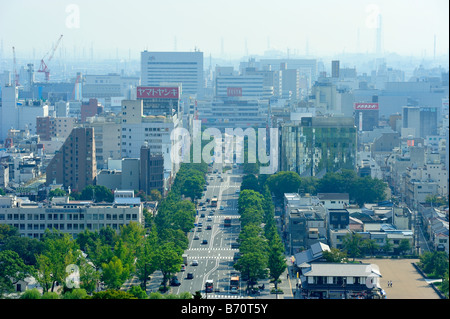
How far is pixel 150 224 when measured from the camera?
17.0 metres

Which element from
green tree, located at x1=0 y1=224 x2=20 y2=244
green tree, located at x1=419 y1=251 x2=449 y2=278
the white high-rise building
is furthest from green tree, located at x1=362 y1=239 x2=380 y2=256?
the white high-rise building

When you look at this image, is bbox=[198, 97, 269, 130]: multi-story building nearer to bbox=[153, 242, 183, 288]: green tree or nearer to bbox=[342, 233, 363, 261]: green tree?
bbox=[342, 233, 363, 261]: green tree

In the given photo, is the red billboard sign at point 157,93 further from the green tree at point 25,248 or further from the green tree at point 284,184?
the green tree at point 25,248

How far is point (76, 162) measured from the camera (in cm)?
2075

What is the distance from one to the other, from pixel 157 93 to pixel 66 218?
11477 millimetres

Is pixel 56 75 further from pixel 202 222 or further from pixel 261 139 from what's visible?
pixel 202 222

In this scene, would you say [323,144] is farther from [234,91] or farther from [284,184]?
[234,91]

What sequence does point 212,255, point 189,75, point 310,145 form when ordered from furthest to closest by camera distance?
point 189,75 → point 310,145 → point 212,255

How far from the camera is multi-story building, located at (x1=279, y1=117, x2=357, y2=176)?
2280 cm

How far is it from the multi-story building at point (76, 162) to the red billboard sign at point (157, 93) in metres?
6.37

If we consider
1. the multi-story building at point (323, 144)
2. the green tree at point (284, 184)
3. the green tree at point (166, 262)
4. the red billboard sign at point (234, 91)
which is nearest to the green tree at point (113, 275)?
the green tree at point (166, 262)
